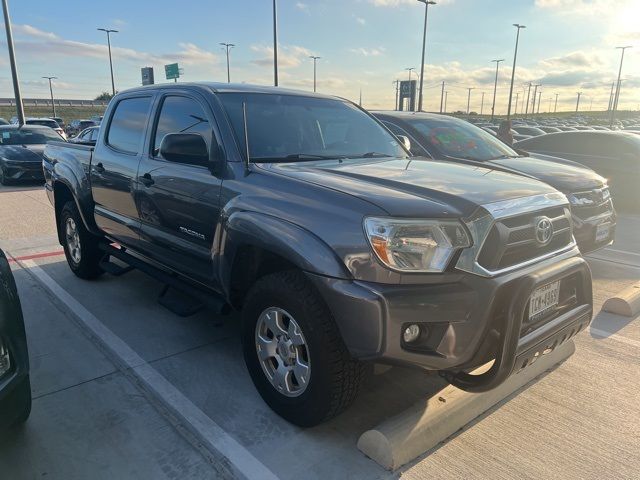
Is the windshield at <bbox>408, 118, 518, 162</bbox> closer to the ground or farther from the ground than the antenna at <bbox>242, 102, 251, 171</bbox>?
closer to the ground

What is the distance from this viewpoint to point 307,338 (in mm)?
2545

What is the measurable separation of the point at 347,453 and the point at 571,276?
154cm

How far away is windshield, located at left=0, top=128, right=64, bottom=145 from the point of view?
13547mm

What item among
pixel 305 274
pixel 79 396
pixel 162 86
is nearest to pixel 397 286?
pixel 305 274

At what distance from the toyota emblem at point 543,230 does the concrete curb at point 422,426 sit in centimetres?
97

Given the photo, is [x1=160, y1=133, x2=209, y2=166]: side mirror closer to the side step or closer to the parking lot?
the side step

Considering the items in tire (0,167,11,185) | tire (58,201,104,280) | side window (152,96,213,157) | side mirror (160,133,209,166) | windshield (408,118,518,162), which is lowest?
tire (0,167,11,185)

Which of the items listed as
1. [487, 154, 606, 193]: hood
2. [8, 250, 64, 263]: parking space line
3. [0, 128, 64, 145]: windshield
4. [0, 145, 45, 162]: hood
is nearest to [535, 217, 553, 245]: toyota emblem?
[487, 154, 606, 193]: hood

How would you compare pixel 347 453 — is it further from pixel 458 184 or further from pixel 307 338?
pixel 458 184

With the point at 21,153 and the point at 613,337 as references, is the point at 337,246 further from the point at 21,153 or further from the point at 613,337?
the point at 21,153

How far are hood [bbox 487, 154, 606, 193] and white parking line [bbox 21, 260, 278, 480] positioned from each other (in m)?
4.25

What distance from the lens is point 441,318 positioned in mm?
2297

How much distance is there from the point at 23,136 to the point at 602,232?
46.4 ft

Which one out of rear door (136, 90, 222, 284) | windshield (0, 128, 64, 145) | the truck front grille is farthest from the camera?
windshield (0, 128, 64, 145)
